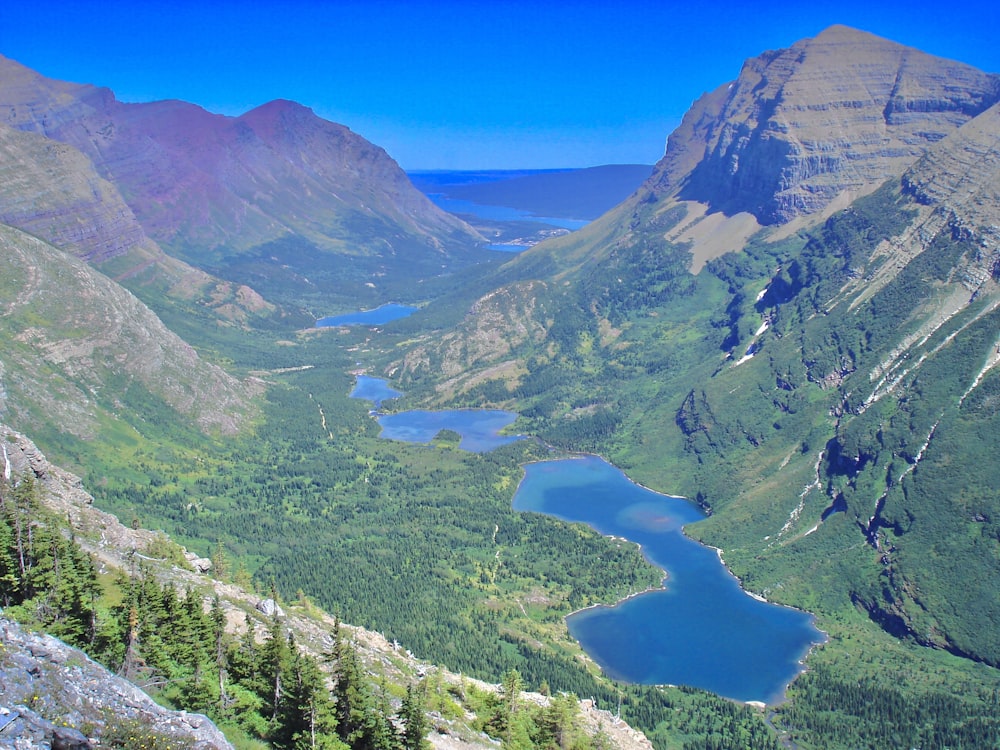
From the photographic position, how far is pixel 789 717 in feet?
378

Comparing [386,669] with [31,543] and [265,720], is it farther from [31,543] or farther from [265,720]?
[31,543]

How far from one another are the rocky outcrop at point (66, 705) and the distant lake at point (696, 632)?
9280 cm

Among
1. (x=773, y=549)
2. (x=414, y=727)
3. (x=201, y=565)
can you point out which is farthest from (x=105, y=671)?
(x=773, y=549)

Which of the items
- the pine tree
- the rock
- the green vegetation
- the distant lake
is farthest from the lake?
the pine tree

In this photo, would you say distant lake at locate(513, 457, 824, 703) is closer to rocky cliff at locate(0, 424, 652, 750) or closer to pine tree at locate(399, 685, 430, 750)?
rocky cliff at locate(0, 424, 652, 750)

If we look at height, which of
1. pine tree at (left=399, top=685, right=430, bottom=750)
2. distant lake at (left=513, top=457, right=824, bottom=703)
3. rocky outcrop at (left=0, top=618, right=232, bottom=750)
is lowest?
rocky outcrop at (left=0, top=618, right=232, bottom=750)

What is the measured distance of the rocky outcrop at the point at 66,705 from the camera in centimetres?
3553

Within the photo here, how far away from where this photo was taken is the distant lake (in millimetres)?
126562

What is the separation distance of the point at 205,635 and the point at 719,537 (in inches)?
4687

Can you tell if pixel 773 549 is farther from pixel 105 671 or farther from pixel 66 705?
pixel 66 705

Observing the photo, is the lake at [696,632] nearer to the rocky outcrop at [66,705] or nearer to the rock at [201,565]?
the rock at [201,565]

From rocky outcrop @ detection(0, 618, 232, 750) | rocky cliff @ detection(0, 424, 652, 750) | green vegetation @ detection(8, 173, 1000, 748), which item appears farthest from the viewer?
green vegetation @ detection(8, 173, 1000, 748)

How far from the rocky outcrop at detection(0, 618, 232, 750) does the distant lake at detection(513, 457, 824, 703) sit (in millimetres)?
92796

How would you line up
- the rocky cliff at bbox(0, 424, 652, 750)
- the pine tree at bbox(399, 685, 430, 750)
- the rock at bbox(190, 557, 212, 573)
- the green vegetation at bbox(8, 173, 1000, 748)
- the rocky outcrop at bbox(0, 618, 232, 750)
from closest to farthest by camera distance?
the rocky outcrop at bbox(0, 618, 232, 750) → the rocky cliff at bbox(0, 424, 652, 750) → the pine tree at bbox(399, 685, 430, 750) → the rock at bbox(190, 557, 212, 573) → the green vegetation at bbox(8, 173, 1000, 748)
